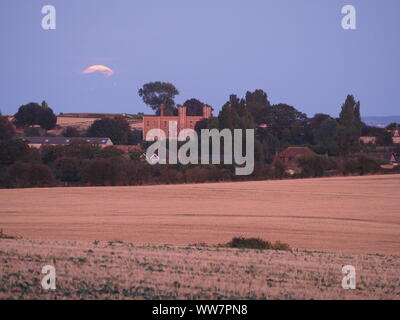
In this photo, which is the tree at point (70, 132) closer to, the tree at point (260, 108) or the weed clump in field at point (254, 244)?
the tree at point (260, 108)

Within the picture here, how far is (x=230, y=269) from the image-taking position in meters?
12.2

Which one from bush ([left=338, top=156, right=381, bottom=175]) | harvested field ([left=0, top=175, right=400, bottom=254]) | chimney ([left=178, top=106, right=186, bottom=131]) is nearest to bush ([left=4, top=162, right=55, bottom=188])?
harvested field ([left=0, top=175, right=400, bottom=254])

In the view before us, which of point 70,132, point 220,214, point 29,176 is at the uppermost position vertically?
point 70,132

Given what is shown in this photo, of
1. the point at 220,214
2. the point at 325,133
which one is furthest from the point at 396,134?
the point at 220,214

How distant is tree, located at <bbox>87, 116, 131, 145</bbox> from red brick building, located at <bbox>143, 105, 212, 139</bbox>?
3013 mm

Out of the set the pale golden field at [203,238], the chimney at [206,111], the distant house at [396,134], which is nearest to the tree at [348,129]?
the pale golden field at [203,238]

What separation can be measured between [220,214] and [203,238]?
818cm

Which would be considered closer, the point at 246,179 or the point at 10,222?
the point at 10,222

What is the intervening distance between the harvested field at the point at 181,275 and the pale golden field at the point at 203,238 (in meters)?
0.02

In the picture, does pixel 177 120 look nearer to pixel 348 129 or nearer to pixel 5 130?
pixel 5 130

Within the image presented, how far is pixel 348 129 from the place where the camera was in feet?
211
